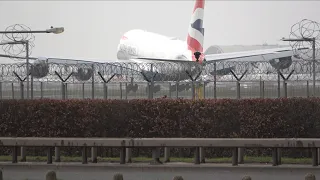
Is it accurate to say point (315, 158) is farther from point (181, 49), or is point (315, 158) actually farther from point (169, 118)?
point (181, 49)

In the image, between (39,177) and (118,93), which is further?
(118,93)

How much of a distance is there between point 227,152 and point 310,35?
7577 millimetres

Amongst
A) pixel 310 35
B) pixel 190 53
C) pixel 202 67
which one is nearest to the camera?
pixel 310 35

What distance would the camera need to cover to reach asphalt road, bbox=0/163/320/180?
15055 mm

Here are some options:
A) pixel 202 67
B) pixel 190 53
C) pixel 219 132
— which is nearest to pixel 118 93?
pixel 202 67

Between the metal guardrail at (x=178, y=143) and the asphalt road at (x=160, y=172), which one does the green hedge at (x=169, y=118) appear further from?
the asphalt road at (x=160, y=172)

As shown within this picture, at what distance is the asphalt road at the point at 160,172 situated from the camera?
49.4ft

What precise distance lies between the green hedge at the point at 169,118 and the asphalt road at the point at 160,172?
226cm

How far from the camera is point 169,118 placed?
Answer: 62.4 ft

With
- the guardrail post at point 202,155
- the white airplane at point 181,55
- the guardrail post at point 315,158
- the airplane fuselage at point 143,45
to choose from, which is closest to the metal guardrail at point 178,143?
the guardrail post at point 315,158

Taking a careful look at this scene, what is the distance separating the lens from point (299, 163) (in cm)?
1745

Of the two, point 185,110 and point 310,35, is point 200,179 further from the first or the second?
point 310,35

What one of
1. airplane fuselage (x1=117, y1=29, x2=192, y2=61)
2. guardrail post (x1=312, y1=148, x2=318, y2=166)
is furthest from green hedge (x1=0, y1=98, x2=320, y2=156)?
airplane fuselage (x1=117, y1=29, x2=192, y2=61)

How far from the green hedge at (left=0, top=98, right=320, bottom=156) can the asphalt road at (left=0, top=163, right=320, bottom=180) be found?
2260 millimetres
